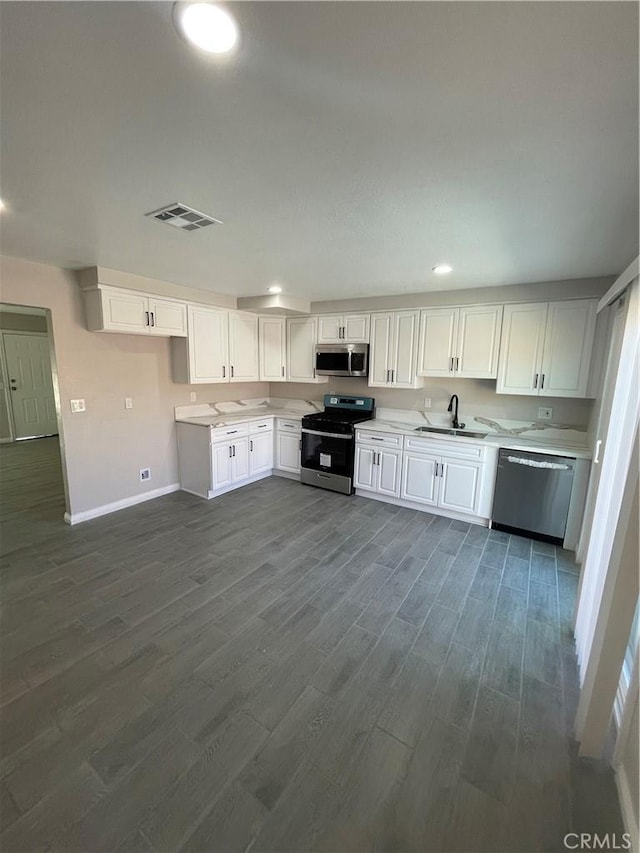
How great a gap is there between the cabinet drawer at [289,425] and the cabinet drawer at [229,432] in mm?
556

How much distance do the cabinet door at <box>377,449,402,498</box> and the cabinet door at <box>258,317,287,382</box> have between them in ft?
6.50

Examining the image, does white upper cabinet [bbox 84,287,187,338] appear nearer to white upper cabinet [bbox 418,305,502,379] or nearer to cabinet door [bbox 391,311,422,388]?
cabinet door [bbox 391,311,422,388]

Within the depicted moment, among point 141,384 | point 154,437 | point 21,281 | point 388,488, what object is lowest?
point 388,488

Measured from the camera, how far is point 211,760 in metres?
1.50

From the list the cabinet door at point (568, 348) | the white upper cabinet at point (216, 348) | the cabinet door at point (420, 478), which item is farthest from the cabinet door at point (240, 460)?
the cabinet door at point (568, 348)

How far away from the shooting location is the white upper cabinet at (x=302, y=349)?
5008 mm

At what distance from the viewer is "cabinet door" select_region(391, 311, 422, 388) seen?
166 inches

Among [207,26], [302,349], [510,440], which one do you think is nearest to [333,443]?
[302,349]

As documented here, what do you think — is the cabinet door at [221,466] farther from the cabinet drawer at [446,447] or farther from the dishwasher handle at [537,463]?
the dishwasher handle at [537,463]

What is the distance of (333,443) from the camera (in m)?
4.54

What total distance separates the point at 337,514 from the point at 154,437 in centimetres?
240

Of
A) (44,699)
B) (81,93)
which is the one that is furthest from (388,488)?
(81,93)

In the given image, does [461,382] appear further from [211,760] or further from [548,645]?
[211,760]

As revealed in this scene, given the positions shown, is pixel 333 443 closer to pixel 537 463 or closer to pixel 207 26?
pixel 537 463
